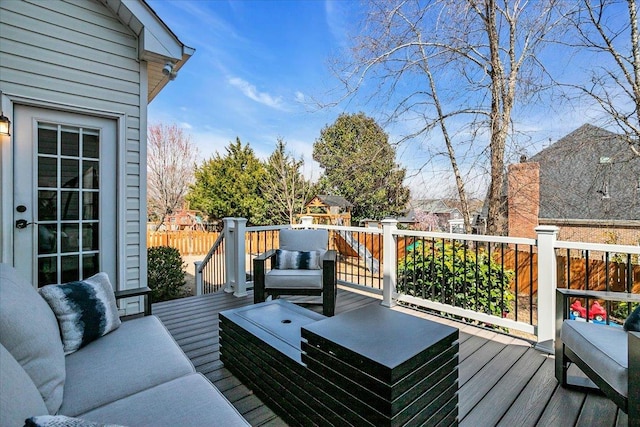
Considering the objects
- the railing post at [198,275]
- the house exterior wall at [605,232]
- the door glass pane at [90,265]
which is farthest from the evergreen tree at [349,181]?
the door glass pane at [90,265]

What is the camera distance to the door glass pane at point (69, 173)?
125 inches

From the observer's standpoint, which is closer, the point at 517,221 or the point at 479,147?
the point at 479,147

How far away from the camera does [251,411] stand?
6.20ft

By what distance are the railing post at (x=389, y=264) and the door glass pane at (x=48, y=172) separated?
140 inches

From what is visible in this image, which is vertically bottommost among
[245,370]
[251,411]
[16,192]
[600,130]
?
[251,411]

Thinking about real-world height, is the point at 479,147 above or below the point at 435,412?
above

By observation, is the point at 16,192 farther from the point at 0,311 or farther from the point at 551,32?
the point at 551,32

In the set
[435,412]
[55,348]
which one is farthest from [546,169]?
[55,348]

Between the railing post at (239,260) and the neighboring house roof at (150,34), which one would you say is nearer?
the neighboring house roof at (150,34)

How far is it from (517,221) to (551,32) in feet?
13.5

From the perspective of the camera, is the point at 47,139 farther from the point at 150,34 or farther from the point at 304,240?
the point at 304,240

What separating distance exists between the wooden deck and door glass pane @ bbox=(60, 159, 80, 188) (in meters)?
1.73

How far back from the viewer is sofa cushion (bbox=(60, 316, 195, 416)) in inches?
52.4

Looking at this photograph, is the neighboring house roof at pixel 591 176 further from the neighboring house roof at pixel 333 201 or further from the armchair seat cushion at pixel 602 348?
the neighboring house roof at pixel 333 201
